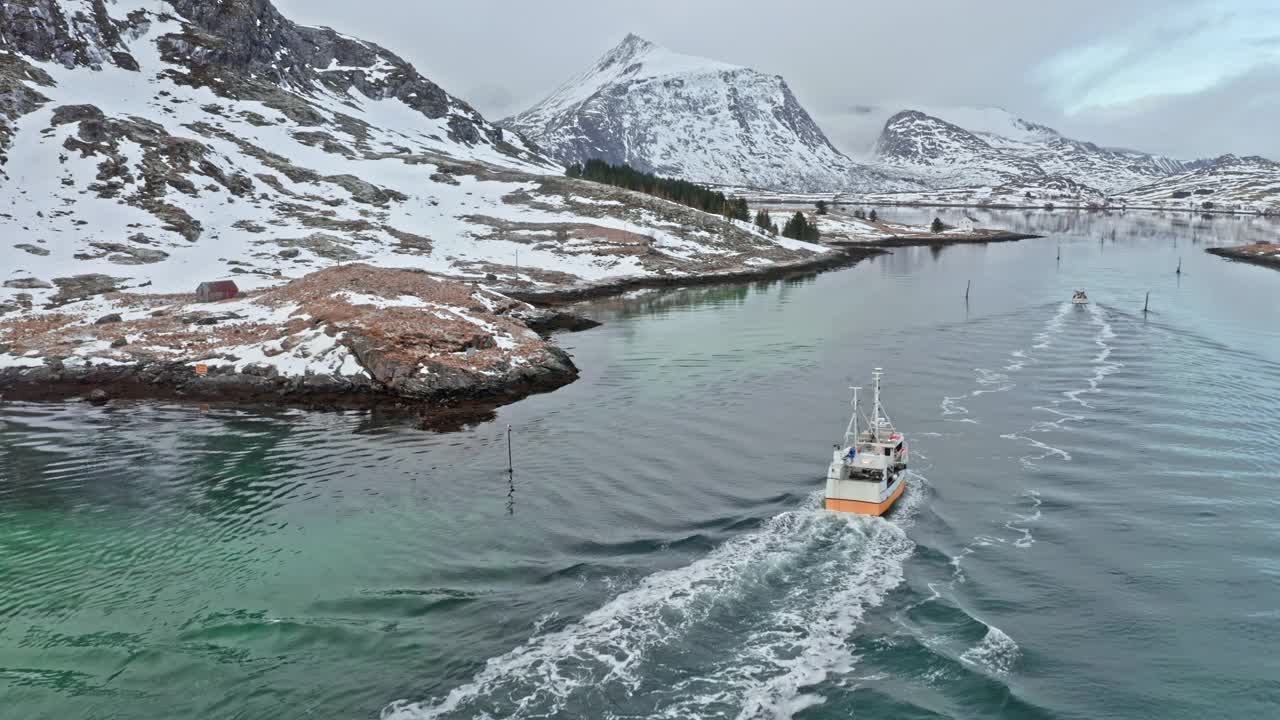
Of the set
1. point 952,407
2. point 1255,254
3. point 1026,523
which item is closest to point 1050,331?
point 952,407

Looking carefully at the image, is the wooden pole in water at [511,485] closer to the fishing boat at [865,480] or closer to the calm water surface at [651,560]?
the calm water surface at [651,560]

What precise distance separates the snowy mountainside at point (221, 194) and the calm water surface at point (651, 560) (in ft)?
183

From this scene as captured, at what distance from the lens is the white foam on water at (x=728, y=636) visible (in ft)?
73.9

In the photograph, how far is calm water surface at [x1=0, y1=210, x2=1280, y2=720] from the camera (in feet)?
76.4

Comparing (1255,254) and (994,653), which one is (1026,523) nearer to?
(994,653)

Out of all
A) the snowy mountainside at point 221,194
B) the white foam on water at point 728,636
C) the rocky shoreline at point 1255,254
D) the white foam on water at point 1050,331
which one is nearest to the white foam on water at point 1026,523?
the white foam on water at point 728,636

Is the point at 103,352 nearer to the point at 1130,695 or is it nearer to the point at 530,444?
the point at 530,444

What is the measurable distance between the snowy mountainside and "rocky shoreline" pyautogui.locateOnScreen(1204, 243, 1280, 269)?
9783cm

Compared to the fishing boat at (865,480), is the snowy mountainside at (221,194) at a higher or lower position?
higher

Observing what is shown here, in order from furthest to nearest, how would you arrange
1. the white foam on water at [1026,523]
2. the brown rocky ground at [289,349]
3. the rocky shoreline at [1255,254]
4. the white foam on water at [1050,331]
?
the rocky shoreline at [1255,254] < the white foam on water at [1050,331] < the brown rocky ground at [289,349] < the white foam on water at [1026,523]

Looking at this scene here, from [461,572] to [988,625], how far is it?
19494 millimetres

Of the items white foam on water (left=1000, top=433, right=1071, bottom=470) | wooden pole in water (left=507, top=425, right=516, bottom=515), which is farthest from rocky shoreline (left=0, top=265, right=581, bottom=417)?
white foam on water (left=1000, top=433, right=1071, bottom=470)

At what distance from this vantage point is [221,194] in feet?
433

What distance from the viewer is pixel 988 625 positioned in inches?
1038
